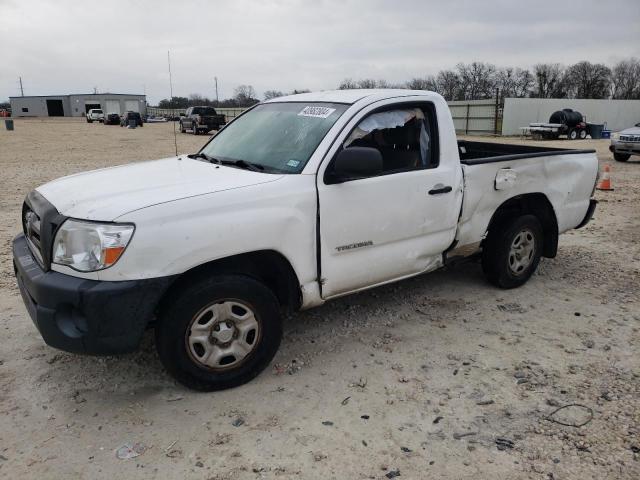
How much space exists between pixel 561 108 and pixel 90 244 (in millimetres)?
38633

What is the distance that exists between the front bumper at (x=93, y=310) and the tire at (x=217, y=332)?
16 cm

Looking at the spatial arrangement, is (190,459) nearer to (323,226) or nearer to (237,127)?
(323,226)

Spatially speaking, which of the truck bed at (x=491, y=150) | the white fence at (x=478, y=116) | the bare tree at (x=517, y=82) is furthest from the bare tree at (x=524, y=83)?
the truck bed at (x=491, y=150)

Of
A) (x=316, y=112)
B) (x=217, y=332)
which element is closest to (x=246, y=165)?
(x=316, y=112)

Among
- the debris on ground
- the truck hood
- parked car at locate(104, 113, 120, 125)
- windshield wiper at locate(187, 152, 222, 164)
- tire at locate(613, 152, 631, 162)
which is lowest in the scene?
the debris on ground

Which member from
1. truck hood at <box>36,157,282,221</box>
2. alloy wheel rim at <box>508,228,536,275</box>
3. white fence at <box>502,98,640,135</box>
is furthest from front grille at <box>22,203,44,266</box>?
white fence at <box>502,98,640,135</box>

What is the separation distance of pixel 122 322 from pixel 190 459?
32.0 inches

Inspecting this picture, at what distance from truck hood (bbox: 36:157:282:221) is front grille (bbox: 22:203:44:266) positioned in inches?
6.6

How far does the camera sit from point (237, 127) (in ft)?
15.0

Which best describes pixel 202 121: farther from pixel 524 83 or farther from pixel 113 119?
pixel 524 83

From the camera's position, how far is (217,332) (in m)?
3.21

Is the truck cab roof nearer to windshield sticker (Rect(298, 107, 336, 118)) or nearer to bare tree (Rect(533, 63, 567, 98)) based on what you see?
windshield sticker (Rect(298, 107, 336, 118))

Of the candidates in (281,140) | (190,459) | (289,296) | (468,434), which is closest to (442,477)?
(468,434)

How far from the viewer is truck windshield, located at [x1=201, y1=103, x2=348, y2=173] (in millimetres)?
3648
